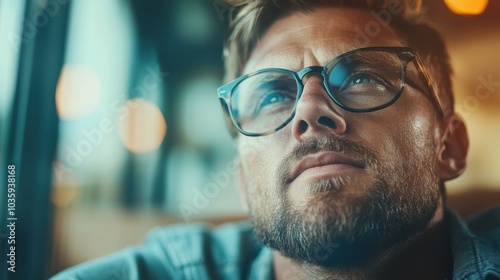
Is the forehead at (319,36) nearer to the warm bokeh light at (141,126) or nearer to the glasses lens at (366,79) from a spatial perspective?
the glasses lens at (366,79)

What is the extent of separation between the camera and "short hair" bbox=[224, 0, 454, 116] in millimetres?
614

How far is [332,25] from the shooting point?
0.61 m

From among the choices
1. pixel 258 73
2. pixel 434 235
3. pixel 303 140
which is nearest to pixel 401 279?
pixel 434 235

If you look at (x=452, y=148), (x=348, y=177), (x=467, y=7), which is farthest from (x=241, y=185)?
(x=467, y=7)

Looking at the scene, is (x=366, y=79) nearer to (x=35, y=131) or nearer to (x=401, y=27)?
(x=401, y=27)

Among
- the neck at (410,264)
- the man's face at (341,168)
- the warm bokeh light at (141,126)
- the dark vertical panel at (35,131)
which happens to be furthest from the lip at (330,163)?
the dark vertical panel at (35,131)

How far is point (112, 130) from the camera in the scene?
68 centimetres

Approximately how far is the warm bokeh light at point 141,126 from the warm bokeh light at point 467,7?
41 centimetres

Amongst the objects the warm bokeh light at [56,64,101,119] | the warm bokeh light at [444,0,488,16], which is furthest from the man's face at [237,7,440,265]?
the warm bokeh light at [56,64,101,119]

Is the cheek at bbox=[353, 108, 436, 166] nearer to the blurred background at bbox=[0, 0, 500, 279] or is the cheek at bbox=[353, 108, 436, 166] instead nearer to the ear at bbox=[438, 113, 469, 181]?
the ear at bbox=[438, 113, 469, 181]

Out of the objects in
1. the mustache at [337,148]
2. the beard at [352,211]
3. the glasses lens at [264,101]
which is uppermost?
the glasses lens at [264,101]

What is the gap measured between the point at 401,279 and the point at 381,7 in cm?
33

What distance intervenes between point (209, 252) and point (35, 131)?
294mm

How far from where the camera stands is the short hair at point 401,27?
24.2 inches
